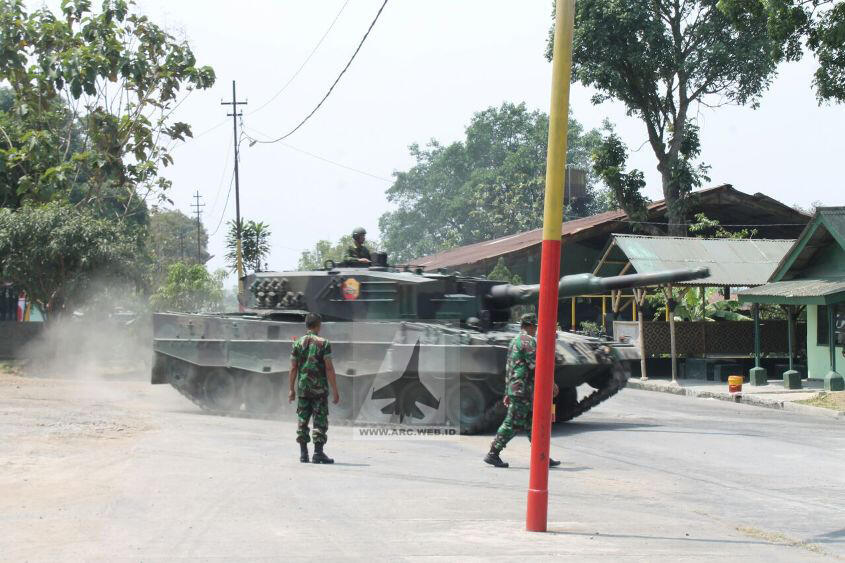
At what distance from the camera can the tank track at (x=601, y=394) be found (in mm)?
14648

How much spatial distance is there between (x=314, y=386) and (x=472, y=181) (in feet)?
180

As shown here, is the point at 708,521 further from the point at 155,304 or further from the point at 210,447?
the point at 155,304

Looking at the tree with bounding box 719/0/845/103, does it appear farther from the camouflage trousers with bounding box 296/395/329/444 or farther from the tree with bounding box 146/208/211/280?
the tree with bounding box 146/208/211/280

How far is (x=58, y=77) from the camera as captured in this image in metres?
23.8

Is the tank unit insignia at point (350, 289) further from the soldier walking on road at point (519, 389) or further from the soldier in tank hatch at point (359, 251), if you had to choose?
the soldier walking on road at point (519, 389)

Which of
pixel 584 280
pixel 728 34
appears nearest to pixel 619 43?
pixel 728 34

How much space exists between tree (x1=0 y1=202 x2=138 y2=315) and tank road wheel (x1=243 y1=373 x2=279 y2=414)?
350 inches

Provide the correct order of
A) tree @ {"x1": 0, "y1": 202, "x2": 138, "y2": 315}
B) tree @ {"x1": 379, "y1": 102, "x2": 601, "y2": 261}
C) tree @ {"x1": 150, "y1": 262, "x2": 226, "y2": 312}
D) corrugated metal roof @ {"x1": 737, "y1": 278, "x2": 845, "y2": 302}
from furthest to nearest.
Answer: tree @ {"x1": 379, "y1": 102, "x2": 601, "y2": 261}
tree @ {"x1": 150, "y1": 262, "x2": 226, "y2": 312}
tree @ {"x1": 0, "y1": 202, "x2": 138, "y2": 315}
corrugated metal roof @ {"x1": 737, "y1": 278, "x2": 845, "y2": 302}

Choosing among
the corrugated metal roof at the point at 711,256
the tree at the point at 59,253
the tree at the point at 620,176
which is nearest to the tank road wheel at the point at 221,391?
the tree at the point at 59,253

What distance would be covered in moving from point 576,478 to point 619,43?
2221cm

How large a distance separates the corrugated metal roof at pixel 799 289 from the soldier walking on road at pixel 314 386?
13658mm

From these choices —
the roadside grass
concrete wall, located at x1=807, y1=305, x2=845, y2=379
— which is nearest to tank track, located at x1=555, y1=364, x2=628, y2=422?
the roadside grass

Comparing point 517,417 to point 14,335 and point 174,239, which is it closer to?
point 14,335

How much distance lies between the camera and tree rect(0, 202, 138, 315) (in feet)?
76.7
